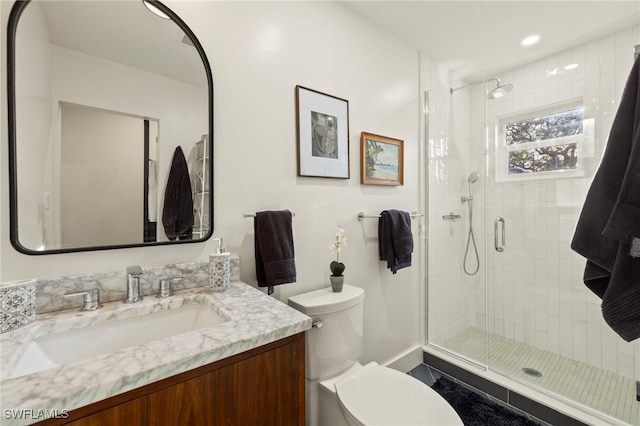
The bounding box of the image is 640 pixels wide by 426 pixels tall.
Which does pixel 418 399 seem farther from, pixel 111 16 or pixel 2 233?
pixel 111 16

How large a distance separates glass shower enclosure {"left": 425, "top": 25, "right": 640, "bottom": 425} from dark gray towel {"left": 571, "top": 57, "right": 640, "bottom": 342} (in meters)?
1.27

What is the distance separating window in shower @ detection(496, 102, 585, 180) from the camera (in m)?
1.96

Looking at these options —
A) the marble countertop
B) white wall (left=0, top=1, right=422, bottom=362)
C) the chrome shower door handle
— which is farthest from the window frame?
the marble countertop

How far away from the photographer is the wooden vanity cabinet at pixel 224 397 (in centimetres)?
57

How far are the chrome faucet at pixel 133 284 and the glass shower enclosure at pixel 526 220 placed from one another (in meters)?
2.00

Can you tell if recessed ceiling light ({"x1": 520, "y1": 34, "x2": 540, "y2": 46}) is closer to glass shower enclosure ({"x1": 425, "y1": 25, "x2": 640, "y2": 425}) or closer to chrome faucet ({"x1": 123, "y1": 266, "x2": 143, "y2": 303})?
glass shower enclosure ({"x1": 425, "y1": 25, "x2": 640, "y2": 425})

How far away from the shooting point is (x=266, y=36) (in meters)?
1.43

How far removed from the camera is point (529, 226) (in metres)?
2.24

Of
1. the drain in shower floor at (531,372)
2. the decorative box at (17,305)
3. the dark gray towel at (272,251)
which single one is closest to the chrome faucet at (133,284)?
the decorative box at (17,305)

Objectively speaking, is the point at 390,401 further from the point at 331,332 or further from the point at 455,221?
the point at 455,221

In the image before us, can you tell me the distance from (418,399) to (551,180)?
1885 millimetres

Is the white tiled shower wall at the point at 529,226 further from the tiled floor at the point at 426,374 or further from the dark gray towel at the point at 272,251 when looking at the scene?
the dark gray towel at the point at 272,251

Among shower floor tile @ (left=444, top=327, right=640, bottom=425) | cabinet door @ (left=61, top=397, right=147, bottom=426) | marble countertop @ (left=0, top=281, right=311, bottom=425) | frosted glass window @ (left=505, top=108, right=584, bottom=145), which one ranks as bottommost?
shower floor tile @ (left=444, top=327, right=640, bottom=425)

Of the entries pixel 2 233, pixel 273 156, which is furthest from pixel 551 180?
pixel 2 233
